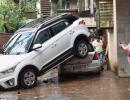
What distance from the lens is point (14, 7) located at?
38.0 metres

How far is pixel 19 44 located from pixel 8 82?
6.26ft

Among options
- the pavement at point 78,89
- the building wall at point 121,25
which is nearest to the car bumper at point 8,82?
the pavement at point 78,89

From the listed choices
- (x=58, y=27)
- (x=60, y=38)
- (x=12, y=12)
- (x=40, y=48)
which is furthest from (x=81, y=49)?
(x=12, y=12)

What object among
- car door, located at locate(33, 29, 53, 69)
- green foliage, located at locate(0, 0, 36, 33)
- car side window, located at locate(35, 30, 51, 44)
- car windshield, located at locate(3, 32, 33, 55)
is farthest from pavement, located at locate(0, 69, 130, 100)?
green foliage, located at locate(0, 0, 36, 33)

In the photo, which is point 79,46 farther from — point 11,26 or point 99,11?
point 11,26

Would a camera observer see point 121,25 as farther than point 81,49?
Yes

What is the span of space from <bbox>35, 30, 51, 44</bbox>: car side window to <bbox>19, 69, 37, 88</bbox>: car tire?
1.18 m

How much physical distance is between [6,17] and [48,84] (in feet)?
67.4

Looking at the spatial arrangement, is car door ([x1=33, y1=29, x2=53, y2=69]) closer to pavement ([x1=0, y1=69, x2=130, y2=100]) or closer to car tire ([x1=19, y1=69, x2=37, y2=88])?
car tire ([x1=19, y1=69, x2=37, y2=88])

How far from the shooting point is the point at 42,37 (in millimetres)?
18828

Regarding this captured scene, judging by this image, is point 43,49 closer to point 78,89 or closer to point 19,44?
point 19,44

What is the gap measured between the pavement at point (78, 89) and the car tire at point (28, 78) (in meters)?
0.23

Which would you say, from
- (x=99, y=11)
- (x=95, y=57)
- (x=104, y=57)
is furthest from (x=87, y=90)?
(x=104, y=57)

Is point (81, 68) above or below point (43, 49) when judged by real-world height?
below
